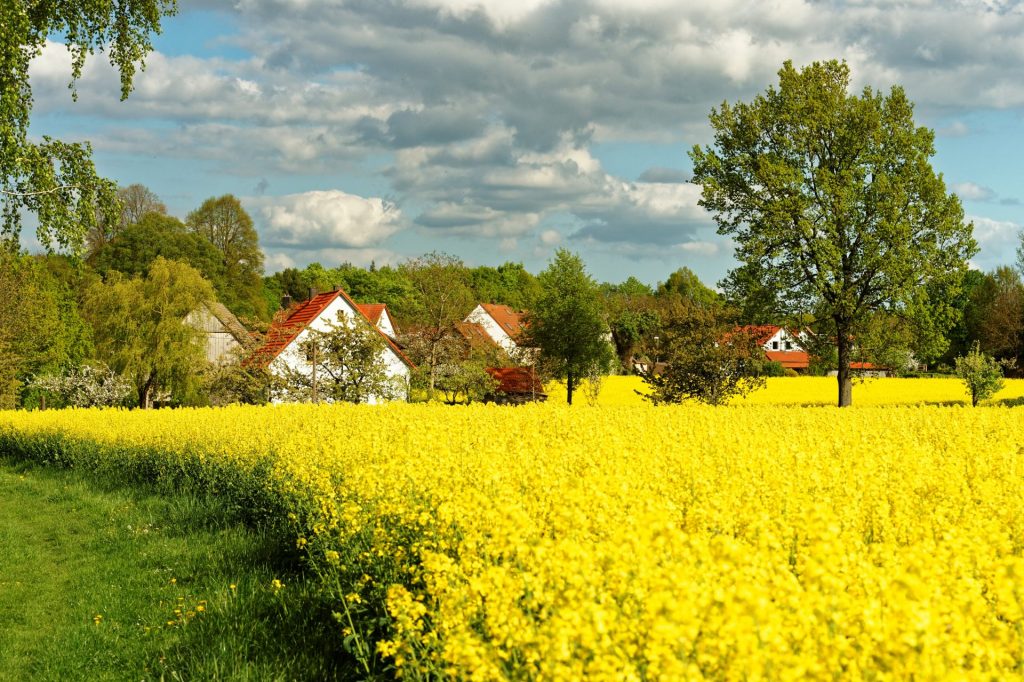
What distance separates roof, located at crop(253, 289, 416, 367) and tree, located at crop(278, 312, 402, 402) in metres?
1.89

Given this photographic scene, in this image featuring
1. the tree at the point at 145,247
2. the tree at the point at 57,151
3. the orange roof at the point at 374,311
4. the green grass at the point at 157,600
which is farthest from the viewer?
the orange roof at the point at 374,311

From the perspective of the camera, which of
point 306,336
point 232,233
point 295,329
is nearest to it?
point 306,336

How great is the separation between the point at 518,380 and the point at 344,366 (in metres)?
14.9

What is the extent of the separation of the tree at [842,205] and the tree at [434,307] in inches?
747

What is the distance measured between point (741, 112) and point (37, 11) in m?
25.9

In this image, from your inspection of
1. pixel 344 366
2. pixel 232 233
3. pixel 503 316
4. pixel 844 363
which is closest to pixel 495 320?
pixel 503 316

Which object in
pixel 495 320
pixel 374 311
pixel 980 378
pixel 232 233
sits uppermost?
pixel 232 233

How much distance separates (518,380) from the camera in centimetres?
5175

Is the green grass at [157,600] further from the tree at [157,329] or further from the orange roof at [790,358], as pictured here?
the orange roof at [790,358]

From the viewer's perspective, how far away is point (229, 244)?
8219cm

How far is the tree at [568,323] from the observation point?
49312 mm

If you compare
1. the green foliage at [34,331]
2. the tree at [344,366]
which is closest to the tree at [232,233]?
the green foliage at [34,331]

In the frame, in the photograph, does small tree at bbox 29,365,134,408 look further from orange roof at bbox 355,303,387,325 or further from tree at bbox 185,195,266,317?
tree at bbox 185,195,266,317

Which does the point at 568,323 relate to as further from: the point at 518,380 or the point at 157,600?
the point at 157,600
